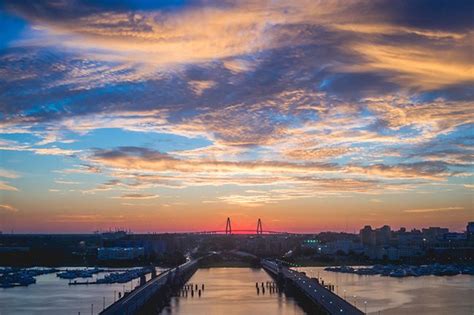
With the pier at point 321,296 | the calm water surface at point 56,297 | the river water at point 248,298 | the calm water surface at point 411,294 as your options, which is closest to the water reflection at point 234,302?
the river water at point 248,298

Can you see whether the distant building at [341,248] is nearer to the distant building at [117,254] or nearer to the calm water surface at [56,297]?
the distant building at [117,254]

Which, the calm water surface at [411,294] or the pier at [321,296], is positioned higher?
the pier at [321,296]

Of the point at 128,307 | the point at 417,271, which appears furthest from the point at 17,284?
the point at 417,271

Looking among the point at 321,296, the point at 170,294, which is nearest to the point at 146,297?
the point at 321,296

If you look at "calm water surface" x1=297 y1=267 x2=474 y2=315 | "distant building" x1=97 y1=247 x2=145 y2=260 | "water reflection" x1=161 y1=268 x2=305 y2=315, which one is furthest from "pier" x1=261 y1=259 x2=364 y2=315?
"distant building" x1=97 y1=247 x2=145 y2=260

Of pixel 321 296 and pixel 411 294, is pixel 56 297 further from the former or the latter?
pixel 411 294

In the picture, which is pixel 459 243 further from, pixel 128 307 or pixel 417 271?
pixel 128 307
